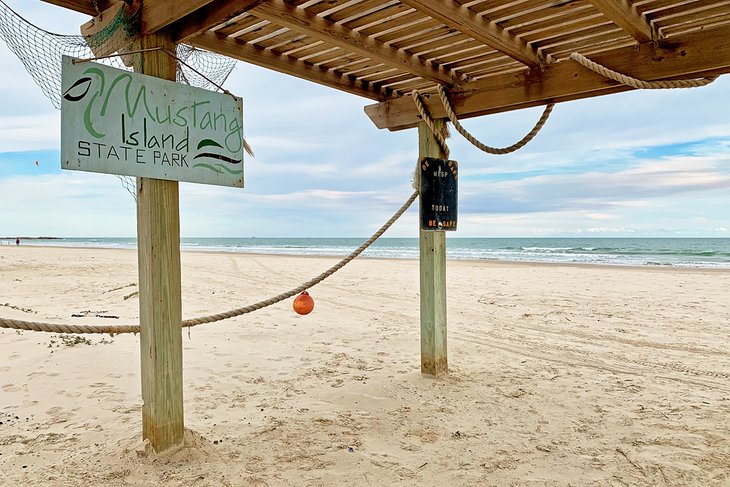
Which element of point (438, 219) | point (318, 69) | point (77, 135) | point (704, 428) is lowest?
point (704, 428)

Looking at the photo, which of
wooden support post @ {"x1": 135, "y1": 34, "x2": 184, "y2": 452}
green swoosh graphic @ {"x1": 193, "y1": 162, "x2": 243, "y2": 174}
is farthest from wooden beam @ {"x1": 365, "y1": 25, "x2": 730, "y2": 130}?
wooden support post @ {"x1": 135, "y1": 34, "x2": 184, "y2": 452}

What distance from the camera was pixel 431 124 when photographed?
12.4ft

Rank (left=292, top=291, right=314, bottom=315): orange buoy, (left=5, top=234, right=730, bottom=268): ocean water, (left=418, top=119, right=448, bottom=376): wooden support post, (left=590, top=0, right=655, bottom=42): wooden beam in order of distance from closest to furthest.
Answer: (left=590, top=0, right=655, bottom=42): wooden beam < (left=292, top=291, right=314, bottom=315): orange buoy < (left=418, top=119, right=448, bottom=376): wooden support post < (left=5, top=234, right=730, bottom=268): ocean water

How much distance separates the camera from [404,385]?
3678 mm

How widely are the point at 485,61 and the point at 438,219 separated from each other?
48.8 inches

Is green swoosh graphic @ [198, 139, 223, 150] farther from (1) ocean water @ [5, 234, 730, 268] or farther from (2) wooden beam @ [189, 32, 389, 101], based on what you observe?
(1) ocean water @ [5, 234, 730, 268]

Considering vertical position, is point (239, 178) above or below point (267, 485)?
above

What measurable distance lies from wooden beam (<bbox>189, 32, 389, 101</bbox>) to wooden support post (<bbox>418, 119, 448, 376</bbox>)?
2.04 ft

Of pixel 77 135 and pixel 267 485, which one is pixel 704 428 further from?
pixel 77 135

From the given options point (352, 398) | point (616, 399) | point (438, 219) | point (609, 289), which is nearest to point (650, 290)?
point (609, 289)

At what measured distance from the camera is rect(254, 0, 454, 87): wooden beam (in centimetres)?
246

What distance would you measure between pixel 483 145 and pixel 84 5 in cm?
274

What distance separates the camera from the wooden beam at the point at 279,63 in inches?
112

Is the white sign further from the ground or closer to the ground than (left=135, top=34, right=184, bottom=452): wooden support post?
further from the ground
